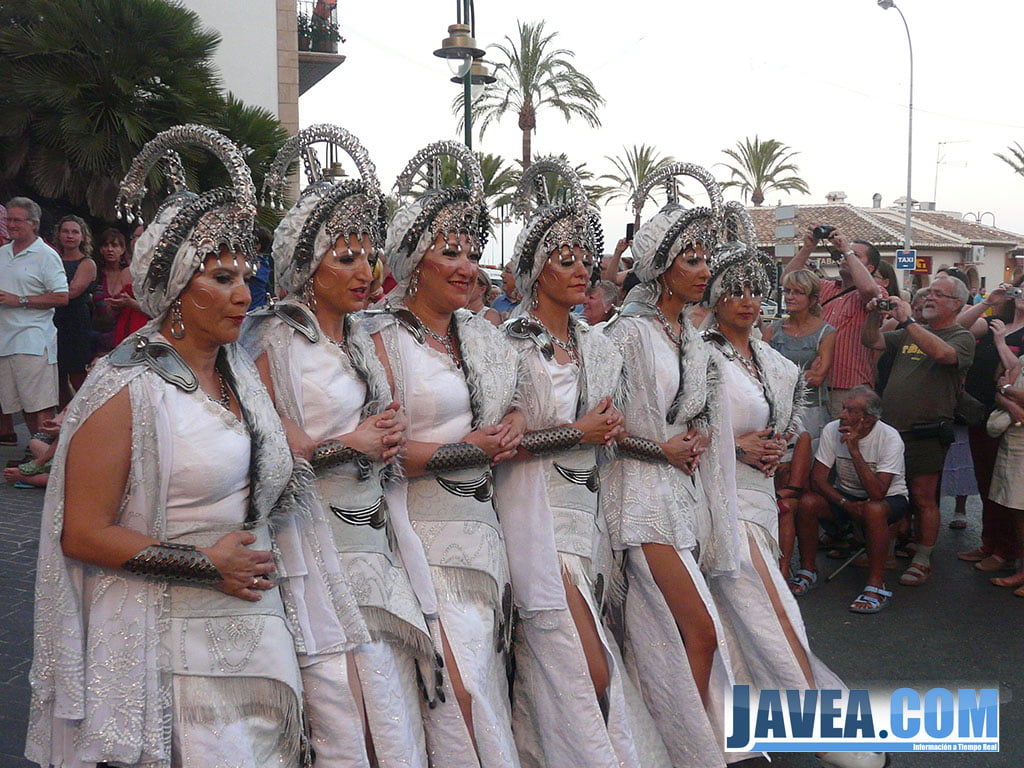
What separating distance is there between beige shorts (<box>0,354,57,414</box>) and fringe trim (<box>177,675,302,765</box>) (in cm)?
581

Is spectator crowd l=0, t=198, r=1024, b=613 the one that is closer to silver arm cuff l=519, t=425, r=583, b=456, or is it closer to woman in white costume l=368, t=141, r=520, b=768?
woman in white costume l=368, t=141, r=520, b=768

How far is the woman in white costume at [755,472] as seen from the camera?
409 cm

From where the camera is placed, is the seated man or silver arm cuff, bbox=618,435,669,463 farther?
the seated man

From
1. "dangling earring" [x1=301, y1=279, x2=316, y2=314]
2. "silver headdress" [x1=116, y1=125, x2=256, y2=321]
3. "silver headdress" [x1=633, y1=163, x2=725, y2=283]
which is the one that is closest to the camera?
"silver headdress" [x1=116, y1=125, x2=256, y2=321]

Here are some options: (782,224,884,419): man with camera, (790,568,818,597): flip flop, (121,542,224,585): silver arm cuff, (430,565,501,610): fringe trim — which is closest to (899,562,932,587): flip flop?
(790,568,818,597): flip flop

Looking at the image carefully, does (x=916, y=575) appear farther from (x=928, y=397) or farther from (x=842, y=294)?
(x=842, y=294)

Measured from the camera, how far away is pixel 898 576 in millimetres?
6504

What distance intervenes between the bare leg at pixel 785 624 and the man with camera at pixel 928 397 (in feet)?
8.60

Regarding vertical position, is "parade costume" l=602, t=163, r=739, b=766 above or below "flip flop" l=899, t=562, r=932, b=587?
above

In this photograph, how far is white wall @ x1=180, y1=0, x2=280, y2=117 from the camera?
17.3 metres

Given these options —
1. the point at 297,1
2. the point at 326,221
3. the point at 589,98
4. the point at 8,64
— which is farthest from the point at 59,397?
the point at 589,98

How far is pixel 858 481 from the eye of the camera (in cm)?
634

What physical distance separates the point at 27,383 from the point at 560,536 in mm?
5535

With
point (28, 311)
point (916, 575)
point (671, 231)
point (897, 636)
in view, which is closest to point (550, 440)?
point (671, 231)
